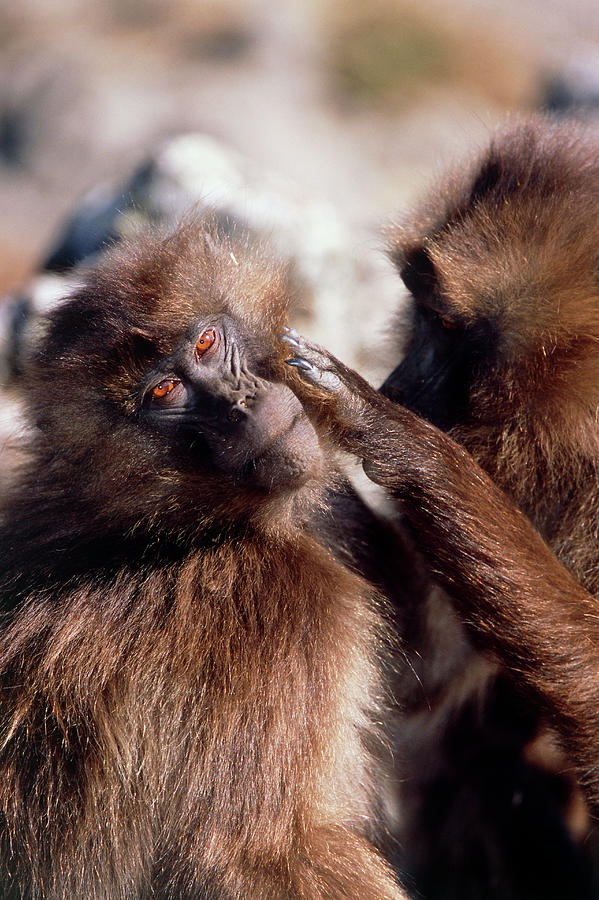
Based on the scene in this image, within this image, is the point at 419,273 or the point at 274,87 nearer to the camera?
the point at 419,273

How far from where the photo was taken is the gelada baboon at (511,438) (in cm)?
306

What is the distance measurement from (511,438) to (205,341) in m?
1.05

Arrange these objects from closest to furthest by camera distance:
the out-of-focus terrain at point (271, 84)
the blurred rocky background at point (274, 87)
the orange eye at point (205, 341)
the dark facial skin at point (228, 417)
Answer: the dark facial skin at point (228, 417) < the orange eye at point (205, 341) < the blurred rocky background at point (274, 87) < the out-of-focus terrain at point (271, 84)

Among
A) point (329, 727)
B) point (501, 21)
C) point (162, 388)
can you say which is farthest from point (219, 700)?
point (501, 21)

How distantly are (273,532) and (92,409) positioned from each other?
25.3 inches

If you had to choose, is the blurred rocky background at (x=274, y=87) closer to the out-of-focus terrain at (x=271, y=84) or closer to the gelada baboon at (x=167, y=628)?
the out-of-focus terrain at (x=271, y=84)

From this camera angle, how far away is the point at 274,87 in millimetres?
11680

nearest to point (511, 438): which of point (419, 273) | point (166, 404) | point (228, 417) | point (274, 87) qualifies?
point (419, 273)

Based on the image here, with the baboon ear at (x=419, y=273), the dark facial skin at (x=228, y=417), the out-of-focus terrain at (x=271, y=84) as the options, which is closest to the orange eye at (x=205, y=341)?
the dark facial skin at (x=228, y=417)

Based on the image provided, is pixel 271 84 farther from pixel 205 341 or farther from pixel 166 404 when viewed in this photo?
pixel 166 404

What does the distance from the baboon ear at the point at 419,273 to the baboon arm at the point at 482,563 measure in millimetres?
622

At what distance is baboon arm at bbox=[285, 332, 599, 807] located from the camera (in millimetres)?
3045

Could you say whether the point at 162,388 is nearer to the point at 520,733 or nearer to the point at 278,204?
the point at 520,733

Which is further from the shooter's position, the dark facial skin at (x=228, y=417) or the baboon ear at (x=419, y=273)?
the baboon ear at (x=419, y=273)
